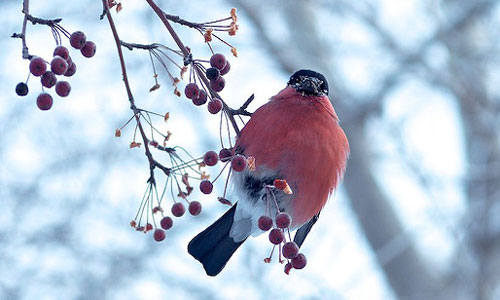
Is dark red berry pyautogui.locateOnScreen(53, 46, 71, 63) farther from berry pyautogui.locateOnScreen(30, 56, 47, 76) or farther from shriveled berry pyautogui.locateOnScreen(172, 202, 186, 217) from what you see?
shriveled berry pyautogui.locateOnScreen(172, 202, 186, 217)

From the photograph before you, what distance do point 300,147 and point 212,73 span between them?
996mm

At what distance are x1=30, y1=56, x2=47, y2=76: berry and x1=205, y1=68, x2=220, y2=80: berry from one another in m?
0.45

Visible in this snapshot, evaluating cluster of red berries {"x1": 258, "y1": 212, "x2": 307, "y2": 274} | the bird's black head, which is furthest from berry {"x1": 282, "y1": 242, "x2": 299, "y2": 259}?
the bird's black head

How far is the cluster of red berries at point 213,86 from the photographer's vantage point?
6.57 ft

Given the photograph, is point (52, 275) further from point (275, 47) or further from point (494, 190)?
point (494, 190)

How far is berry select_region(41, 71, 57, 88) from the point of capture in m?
1.84

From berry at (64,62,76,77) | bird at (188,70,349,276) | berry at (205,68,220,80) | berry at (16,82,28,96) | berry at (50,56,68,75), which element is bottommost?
berry at (16,82,28,96)

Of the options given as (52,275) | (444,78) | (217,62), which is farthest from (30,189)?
(217,62)

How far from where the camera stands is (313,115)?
3092 millimetres

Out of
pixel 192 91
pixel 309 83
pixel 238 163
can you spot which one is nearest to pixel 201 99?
pixel 192 91

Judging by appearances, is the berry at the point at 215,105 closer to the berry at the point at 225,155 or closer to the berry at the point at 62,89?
the berry at the point at 225,155

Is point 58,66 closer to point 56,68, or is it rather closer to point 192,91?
point 56,68

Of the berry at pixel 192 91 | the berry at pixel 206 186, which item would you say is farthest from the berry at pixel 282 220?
the berry at pixel 192 91

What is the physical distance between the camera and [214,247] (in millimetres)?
3320
